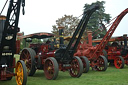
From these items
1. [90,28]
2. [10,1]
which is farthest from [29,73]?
[90,28]

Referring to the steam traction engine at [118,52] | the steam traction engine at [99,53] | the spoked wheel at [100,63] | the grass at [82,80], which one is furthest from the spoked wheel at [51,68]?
the steam traction engine at [118,52]

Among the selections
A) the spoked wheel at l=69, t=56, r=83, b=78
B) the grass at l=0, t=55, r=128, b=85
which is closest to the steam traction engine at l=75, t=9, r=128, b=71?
the grass at l=0, t=55, r=128, b=85

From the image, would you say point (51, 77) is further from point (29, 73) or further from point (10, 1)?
point (10, 1)

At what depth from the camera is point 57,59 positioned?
7.34 meters

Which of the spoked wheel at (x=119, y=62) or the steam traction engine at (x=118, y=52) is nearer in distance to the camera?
the spoked wheel at (x=119, y=62)

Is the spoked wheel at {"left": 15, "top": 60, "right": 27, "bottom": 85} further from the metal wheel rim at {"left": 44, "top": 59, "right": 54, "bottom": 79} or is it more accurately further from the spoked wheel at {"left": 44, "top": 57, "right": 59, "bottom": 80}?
the metal wheel rim at {"left": 44, "top": 59, "right": 54, "bottom": 79}

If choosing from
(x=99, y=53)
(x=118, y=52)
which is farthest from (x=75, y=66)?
(x=118, y=52)

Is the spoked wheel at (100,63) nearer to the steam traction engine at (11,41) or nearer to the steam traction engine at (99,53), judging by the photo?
the steam traction engine at (99,53)

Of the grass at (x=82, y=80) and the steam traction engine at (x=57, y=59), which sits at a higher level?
the steam traction engine at (x=57, y=59)

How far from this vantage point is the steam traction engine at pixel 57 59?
22.1ft

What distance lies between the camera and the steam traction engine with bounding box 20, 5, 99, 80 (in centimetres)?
675

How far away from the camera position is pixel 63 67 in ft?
23.7

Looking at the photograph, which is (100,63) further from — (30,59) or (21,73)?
(21,73)

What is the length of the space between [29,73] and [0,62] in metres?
2.32
